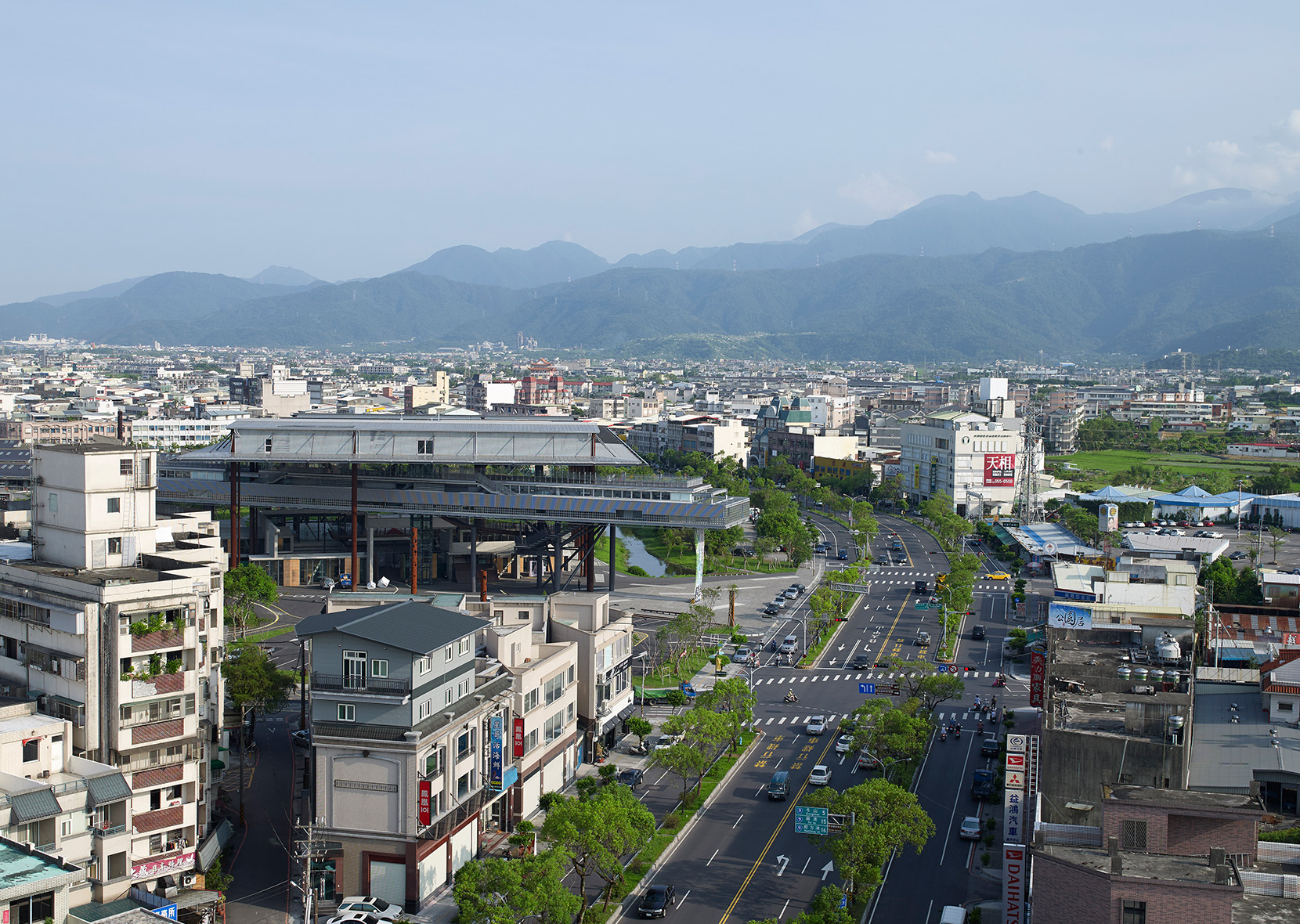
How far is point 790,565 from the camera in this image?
61.3 m

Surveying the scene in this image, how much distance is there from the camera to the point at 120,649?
75.6 ft

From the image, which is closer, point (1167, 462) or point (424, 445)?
point (424, 445)

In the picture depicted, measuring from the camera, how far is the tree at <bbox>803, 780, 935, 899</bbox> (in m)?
22.5

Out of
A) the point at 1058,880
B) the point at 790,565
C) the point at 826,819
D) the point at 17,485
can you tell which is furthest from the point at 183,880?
the point at 17,485

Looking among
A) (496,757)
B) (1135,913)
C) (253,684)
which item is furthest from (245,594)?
(1135,913)

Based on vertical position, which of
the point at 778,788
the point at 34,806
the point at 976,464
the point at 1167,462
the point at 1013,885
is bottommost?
the point at 778,788

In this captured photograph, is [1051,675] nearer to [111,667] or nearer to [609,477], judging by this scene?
[111,667]

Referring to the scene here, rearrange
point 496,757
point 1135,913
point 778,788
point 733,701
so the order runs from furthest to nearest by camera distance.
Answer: point 733,701
point 778,788
point 496,757
point 1135,913

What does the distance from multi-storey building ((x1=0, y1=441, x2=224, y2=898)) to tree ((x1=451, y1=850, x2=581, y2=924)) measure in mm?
6114

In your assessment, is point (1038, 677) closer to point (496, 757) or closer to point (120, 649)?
point (496, 757)

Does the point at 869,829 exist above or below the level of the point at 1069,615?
below

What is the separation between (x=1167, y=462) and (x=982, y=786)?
9282cm

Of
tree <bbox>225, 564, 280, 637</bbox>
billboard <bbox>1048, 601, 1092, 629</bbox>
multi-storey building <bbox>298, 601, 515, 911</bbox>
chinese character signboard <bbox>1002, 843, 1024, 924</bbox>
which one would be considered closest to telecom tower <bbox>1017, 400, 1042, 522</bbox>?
billboard <bbox>1048, 601, 1092, 629</bbox>

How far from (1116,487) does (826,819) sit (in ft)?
221
